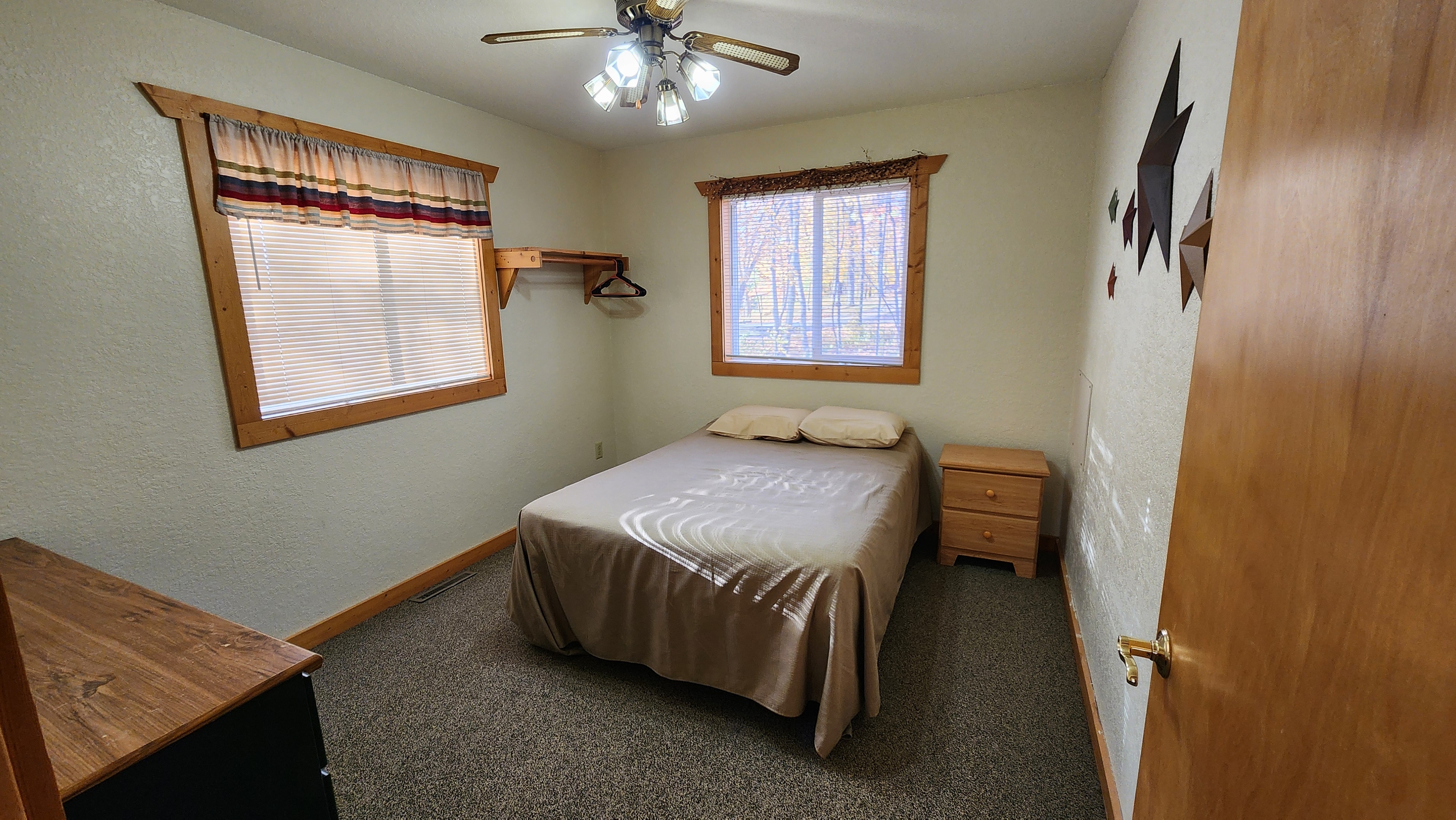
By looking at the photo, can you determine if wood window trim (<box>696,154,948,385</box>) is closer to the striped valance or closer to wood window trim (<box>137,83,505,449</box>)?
the striped valance

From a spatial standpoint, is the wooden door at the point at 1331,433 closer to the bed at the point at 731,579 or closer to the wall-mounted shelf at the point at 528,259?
the bed at the point at 731,579

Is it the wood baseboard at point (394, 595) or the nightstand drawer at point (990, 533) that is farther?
the nightstand drawer at point (990, 533)

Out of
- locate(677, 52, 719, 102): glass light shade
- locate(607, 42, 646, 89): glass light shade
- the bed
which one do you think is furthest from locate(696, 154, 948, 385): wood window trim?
locate(607, 42, 646, 89): glass light shade

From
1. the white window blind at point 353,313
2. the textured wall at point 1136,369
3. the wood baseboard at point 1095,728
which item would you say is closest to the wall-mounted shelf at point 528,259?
the white window blind at point 353,313

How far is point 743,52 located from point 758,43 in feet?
2.12

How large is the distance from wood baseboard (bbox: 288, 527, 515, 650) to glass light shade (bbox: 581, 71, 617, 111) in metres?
2.22

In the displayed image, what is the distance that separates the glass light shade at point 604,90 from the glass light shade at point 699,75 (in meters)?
0.24

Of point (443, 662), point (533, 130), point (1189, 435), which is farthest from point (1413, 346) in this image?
point (533, 130)

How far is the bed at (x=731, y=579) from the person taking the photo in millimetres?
1753

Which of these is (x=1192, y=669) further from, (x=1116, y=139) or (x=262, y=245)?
(x=262, y=245)

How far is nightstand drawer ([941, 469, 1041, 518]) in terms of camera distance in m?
2.75

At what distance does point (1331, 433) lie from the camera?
1.47 feet

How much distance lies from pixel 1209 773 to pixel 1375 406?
1.52 ft

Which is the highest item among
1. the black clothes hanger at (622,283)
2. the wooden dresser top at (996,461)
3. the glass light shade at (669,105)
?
the glass light shade at (669,105)
